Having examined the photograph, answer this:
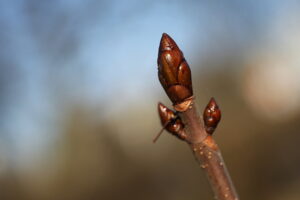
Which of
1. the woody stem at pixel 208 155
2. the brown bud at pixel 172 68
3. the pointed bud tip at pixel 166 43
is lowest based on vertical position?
the woody stem at pixel 208 155

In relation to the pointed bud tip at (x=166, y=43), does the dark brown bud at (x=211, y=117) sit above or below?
below

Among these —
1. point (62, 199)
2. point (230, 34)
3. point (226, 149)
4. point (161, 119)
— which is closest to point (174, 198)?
point (226, 149)

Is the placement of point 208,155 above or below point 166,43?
below

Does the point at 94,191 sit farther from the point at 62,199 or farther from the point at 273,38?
the point at 273,38
